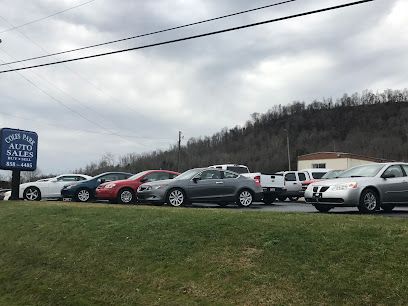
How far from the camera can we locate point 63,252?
35.6ft

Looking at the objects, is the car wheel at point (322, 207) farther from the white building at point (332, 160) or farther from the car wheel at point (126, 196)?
the white building at point (332, 160)

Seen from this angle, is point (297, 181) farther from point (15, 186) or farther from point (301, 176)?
point (15, 186)

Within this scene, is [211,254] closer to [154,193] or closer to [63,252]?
[63,252]

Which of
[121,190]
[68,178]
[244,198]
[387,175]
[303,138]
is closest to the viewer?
[387,175]

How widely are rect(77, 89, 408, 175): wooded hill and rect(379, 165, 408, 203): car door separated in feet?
267

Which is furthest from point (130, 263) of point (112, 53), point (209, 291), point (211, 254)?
point (112, 53)

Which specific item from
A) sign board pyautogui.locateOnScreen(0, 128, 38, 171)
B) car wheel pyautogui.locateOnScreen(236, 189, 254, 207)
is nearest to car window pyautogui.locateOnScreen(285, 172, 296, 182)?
car wheel pyautogui.locateOnScreen(236, 189, 254, 207)

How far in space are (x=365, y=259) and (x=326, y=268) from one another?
0.65m

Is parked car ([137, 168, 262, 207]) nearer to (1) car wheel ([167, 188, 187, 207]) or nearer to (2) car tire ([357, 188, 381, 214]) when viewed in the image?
(1) car wheel ([167, 188, 187, 207])

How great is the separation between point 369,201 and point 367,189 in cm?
35

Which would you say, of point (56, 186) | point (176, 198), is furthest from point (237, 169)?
point (56, 186)

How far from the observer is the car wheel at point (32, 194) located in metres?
23.1

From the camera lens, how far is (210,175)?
58.1ft

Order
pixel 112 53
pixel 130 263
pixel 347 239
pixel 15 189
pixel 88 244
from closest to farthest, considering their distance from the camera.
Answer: pixel 347 239, pixel 130 263, pixel 88 244, pixel 112 53, pixel 15 189
